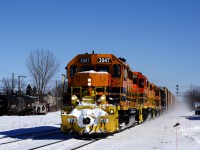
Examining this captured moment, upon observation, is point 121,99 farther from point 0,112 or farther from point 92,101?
point 0,112

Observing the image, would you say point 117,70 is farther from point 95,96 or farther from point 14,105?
point 14,105

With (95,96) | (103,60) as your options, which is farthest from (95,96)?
(103,60)

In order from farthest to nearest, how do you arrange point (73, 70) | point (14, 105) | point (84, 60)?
1. point (14, 105)
2. point (73, 70)
3. point (84, 60)

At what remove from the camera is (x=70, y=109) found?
15633mm

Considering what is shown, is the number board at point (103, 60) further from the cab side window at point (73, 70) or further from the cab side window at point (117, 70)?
the cab side window at point (73, 70)

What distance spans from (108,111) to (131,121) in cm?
471

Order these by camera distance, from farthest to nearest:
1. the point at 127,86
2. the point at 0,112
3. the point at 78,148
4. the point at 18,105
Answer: the point at 18,105
the point at 0,112
the point at 127,86
the point at 78,148

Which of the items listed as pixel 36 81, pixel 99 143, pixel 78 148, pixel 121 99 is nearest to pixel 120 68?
pixel 121 99

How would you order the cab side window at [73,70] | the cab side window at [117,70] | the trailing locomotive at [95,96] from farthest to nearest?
the cab side window at [73,70] < the cab side window at [117,70] < the trailing locomotive at [95,96]

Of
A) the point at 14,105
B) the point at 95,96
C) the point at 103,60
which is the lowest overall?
the point at 14,105

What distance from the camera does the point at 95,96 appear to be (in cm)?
1568

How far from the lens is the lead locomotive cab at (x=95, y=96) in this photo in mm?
14523

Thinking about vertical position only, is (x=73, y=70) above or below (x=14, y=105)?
above

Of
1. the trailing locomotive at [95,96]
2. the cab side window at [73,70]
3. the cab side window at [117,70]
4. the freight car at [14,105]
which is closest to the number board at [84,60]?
the trailing locomotive at [95,96]
